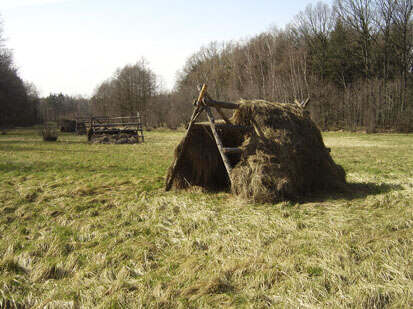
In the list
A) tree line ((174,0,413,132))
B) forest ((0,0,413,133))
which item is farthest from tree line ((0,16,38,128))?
tree line ((174,0,413,132))

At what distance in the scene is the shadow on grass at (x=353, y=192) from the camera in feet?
19.3

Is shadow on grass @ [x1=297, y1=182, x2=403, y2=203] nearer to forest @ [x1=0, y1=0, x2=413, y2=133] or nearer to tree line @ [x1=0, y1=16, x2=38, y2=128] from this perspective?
forest @ [x1=0, y1=0, x2=413, y2=133]

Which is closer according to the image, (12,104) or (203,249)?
(203,249)

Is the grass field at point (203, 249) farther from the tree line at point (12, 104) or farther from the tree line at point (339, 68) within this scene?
the tree line at point (12, 104)

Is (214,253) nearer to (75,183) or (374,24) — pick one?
(75,183)

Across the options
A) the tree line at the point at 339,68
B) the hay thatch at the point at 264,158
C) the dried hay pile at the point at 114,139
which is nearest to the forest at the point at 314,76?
the tree line at the point at 339,68

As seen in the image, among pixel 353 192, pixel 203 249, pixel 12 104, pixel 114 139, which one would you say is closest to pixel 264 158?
pixel 353 192

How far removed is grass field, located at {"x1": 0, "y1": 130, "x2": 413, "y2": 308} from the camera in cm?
280

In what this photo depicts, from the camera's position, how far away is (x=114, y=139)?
20516 millimetres

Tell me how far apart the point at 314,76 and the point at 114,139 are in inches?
1092

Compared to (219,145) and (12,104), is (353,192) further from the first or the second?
(12,104)

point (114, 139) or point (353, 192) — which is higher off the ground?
point (114, 139)

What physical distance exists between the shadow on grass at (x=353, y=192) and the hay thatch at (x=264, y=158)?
18 centimetres

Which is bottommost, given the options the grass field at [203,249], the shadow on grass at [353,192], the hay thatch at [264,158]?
the grass field at [203,249]
